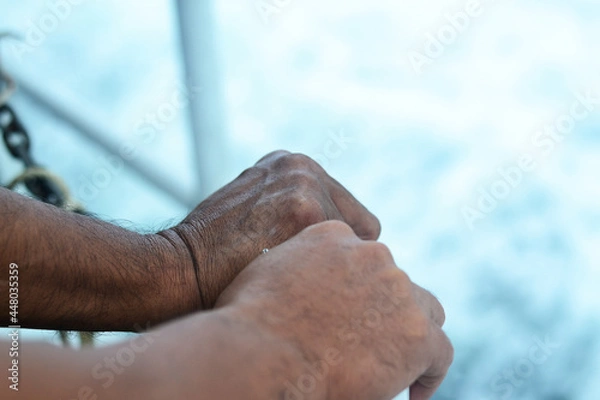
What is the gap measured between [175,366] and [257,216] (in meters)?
0.42

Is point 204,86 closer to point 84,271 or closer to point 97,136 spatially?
point 97,136

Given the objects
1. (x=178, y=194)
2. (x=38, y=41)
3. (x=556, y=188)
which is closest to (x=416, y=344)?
(x=556, y=188)

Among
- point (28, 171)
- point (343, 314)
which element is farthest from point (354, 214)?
point (28, 171)

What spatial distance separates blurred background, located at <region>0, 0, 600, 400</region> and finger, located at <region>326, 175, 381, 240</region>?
27.1 inches

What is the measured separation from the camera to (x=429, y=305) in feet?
2.38

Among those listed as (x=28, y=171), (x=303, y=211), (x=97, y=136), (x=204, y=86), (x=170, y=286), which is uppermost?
(x=303, y=211)

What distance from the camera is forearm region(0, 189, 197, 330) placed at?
30.5 inches

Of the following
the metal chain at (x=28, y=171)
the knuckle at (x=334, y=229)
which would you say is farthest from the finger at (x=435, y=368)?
the metal chain at (x=28, y=171)

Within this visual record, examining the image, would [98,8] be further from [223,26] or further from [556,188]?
[556,188]

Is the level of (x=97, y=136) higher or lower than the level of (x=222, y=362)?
lower

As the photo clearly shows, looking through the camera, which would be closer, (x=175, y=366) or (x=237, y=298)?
(x=175, y=366)

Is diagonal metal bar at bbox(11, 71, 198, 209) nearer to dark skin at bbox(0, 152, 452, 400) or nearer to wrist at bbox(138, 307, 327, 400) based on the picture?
dark skin at bbox(0, 152, 452, 400)

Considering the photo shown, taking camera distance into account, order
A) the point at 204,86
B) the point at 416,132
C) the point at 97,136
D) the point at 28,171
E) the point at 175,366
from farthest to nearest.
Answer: the point at 97,136 → the point at 416,132 → the point at 204,86 → the point at 28,171 → the point at 175,366

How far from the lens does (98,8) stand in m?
2.38
